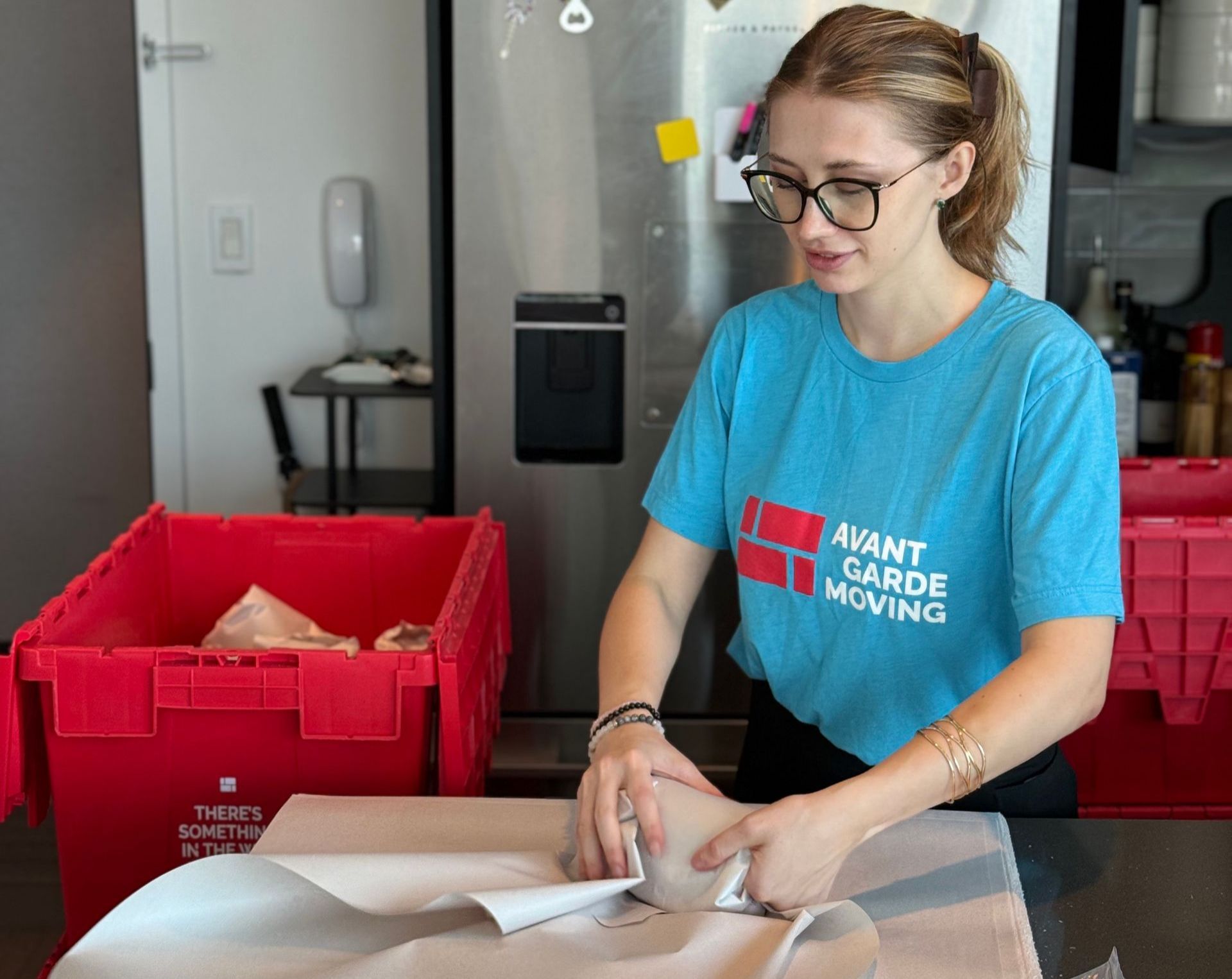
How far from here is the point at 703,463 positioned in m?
1.55

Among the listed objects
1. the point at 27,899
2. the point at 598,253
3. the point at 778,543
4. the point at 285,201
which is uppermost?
the point at 285,201

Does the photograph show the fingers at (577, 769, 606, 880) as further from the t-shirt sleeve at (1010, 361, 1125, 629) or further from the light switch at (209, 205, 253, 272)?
the light switch at (209, 205, 253, 272)

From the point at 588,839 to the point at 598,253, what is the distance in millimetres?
1503

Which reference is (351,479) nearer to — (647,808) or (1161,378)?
(1161,378)

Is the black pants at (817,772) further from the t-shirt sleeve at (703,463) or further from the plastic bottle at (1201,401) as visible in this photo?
the plastic bottle at (1201,401)

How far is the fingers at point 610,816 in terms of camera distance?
115 cm

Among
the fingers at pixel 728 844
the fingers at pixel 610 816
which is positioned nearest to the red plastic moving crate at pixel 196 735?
the fingers at pixel 610 816

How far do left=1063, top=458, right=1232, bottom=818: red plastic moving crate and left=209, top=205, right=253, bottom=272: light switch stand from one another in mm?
1955

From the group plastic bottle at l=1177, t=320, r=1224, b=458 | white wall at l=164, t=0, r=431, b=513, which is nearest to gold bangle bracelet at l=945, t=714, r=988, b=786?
plastic bottle at l=1177, t=320, r=1224, b=458

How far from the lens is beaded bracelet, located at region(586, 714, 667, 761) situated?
4.32 ft

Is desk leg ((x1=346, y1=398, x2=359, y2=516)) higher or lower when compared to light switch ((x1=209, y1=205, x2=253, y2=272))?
lower

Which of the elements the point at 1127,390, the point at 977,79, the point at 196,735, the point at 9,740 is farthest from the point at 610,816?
the point at 1127,390

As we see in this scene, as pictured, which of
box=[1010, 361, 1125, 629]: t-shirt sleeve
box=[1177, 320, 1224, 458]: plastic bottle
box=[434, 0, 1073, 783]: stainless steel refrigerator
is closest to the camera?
box=[1010, 361, 1125, 629]: t-shirt sleeve

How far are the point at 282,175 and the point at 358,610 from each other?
1475mm
